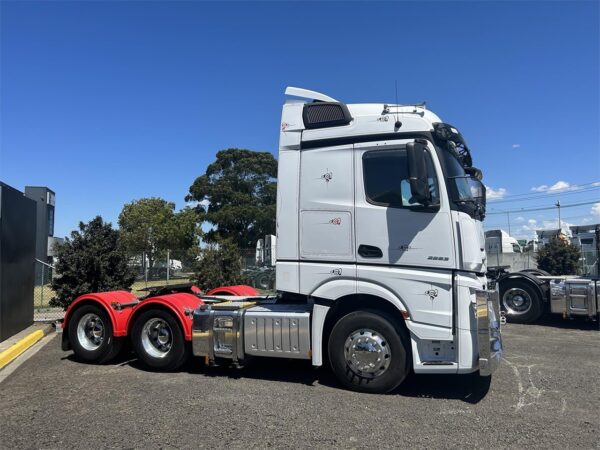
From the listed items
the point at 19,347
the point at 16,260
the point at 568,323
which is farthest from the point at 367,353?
the point at 568,323

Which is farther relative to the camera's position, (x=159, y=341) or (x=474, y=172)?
(x=159, y=341)

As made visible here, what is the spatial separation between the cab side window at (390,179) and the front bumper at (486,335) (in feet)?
4.20

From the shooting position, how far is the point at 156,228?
42.3 meters

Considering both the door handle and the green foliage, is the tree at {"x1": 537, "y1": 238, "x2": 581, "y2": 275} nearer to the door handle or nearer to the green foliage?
the green foliage

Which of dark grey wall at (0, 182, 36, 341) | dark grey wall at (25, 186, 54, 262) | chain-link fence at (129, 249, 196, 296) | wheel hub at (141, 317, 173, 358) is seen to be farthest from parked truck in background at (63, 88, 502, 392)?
dark grey wall at (25, 186, 54, 262)

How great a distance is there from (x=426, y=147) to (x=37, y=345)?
8247 millimetres

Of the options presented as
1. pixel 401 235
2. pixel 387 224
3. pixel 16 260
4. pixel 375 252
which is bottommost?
pixel 16 260

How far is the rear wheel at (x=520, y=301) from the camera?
1147cm

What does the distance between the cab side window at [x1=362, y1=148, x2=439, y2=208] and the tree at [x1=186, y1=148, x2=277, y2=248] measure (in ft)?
118

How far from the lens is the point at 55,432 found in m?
4.62

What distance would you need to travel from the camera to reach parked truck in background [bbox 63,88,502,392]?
17.9ft

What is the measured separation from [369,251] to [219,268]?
8.99 m

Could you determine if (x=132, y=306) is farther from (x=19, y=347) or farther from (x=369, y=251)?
(x=369, y=251)

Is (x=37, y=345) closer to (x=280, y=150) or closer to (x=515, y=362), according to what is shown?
(x=280, y=150)
